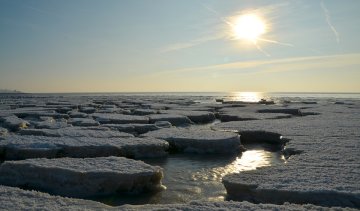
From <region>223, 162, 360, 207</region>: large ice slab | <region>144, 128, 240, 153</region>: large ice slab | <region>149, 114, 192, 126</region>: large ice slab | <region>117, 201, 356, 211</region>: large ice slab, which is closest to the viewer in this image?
<region>117, 201, 356, 211</region>: large ice slab

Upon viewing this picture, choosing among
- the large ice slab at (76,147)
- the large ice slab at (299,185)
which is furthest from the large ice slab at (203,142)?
the large ice slab at (299,185)

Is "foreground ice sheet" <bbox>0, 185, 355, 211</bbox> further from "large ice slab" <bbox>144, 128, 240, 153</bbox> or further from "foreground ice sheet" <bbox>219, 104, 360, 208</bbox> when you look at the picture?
"large ice slab" <bbox>144, 128, 240, 153</bbox>

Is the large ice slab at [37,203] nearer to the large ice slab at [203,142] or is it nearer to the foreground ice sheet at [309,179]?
the foreground ice sheet at [309,179]

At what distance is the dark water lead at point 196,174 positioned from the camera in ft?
22.1

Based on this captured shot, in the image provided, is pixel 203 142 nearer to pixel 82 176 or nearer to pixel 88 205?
pixel 82 176

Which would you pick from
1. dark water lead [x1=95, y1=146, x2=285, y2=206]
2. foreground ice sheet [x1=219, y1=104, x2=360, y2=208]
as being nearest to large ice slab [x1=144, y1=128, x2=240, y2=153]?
dark water lead [x1=95, y1=146, x2=285, y2=206]

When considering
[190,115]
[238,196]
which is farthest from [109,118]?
[238,196]

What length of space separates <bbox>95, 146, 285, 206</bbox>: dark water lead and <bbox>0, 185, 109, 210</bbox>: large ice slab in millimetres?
1204

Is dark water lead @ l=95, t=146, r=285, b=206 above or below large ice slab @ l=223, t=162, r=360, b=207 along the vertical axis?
below

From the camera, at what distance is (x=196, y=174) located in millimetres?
8477

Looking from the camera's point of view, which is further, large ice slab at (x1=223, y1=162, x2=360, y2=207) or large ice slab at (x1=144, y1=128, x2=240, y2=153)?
large ice slab at (x1=144, y1=128, x2=240, y2=153)

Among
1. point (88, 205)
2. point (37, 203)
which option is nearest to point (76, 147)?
point (37, 203)

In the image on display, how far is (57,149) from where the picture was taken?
30.0 ft

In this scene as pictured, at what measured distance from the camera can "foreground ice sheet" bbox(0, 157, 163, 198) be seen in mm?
6734
